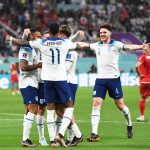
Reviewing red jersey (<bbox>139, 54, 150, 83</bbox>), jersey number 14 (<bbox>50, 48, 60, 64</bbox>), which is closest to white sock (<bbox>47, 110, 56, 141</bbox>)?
jersey number 14 (<bbox>50, 48, 60, 64</bbox>)

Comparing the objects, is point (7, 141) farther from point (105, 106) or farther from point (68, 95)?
point (105, 106)

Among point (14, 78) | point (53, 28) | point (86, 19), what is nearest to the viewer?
point (53, 28)

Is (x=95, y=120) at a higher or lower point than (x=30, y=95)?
lower

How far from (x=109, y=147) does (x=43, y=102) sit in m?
1.75

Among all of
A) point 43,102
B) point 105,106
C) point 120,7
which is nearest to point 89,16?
point 120,7

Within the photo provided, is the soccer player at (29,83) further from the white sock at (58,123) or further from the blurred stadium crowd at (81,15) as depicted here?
the blurred stadium crowd at (81,15)

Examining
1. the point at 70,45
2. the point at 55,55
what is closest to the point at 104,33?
the point at 70,45

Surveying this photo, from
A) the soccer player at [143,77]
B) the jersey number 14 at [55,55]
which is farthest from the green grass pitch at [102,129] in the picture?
the jersey number 14 at [55,55]

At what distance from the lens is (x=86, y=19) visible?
185 feet

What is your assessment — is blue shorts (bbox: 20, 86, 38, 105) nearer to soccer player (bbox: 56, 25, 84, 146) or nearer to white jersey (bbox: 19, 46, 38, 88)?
white jersey (bbox: 19, 46, 38, 88)

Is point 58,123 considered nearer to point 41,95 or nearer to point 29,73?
point 41,95

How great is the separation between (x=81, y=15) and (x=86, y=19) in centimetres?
62

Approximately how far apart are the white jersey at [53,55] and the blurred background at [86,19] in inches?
1317

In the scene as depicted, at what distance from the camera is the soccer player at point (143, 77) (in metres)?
23.0
